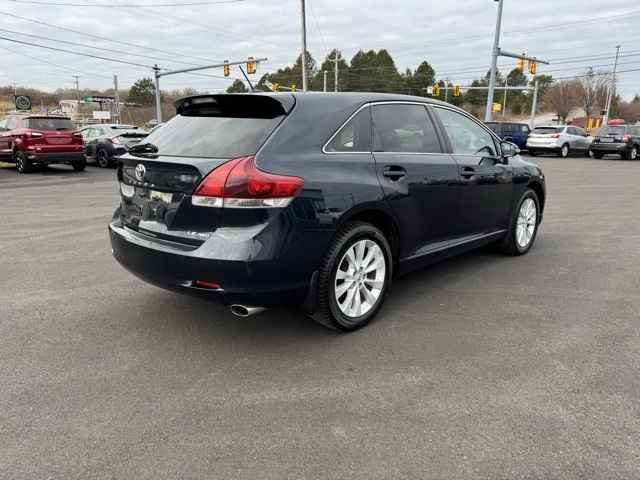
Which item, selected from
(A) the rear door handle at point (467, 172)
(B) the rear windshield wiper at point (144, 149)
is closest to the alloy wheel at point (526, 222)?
(A) the rear door handle at point (467, 172)

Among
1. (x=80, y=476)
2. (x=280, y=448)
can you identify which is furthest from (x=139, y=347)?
(x=280, y=448)

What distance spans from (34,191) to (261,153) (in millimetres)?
10664

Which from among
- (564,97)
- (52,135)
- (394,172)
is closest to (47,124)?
(52,135)

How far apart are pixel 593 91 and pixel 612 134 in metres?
65.1

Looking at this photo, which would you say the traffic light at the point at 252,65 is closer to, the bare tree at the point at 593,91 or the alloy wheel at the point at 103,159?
the alloy wheel at the point at 103,159

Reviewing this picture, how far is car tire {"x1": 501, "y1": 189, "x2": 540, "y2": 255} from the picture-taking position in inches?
219

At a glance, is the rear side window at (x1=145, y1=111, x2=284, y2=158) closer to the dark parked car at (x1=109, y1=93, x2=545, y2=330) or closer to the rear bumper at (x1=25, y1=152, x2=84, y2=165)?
the dark parked car at (x1=109, y1=93, x2=545, y2=330)

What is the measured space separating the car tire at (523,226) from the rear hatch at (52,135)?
1400 centimetres

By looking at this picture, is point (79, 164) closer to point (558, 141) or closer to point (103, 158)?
point (103, 158)

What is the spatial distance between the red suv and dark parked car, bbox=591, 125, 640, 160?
22.3 m

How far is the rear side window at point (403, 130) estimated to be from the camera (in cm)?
385

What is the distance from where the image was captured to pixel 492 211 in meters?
5.09

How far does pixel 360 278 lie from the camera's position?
369 centimetres

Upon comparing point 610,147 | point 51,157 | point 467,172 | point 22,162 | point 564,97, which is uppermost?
point 564,97
